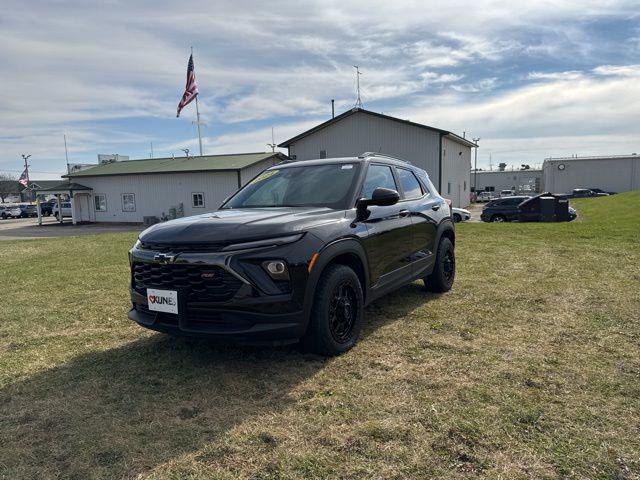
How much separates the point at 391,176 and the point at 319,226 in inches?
71.0

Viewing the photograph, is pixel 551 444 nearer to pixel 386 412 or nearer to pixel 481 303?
pixel 386 412

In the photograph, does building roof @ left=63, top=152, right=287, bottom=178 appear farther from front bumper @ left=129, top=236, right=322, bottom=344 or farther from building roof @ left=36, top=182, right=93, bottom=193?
front bumper @ left=129, top=236, right=322, bottom=344

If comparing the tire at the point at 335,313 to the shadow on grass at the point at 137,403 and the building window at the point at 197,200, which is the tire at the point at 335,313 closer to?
the shadow on grass at the point at 137,403

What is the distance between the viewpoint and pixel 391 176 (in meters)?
5.24

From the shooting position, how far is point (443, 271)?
6.12 m

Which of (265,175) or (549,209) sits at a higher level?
(265,175)

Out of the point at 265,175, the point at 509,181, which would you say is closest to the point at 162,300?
the point at 265,175

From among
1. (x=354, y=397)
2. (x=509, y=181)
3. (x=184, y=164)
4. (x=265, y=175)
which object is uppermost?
(x=184, y=164)

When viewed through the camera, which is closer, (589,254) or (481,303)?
(481,303)

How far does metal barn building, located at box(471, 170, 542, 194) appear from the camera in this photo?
7175 cm

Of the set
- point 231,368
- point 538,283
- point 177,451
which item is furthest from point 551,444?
point 538,283

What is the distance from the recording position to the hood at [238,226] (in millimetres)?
3461

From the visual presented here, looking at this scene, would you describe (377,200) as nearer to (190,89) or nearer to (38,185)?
(190,89)

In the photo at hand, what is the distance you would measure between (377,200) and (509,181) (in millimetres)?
75578
